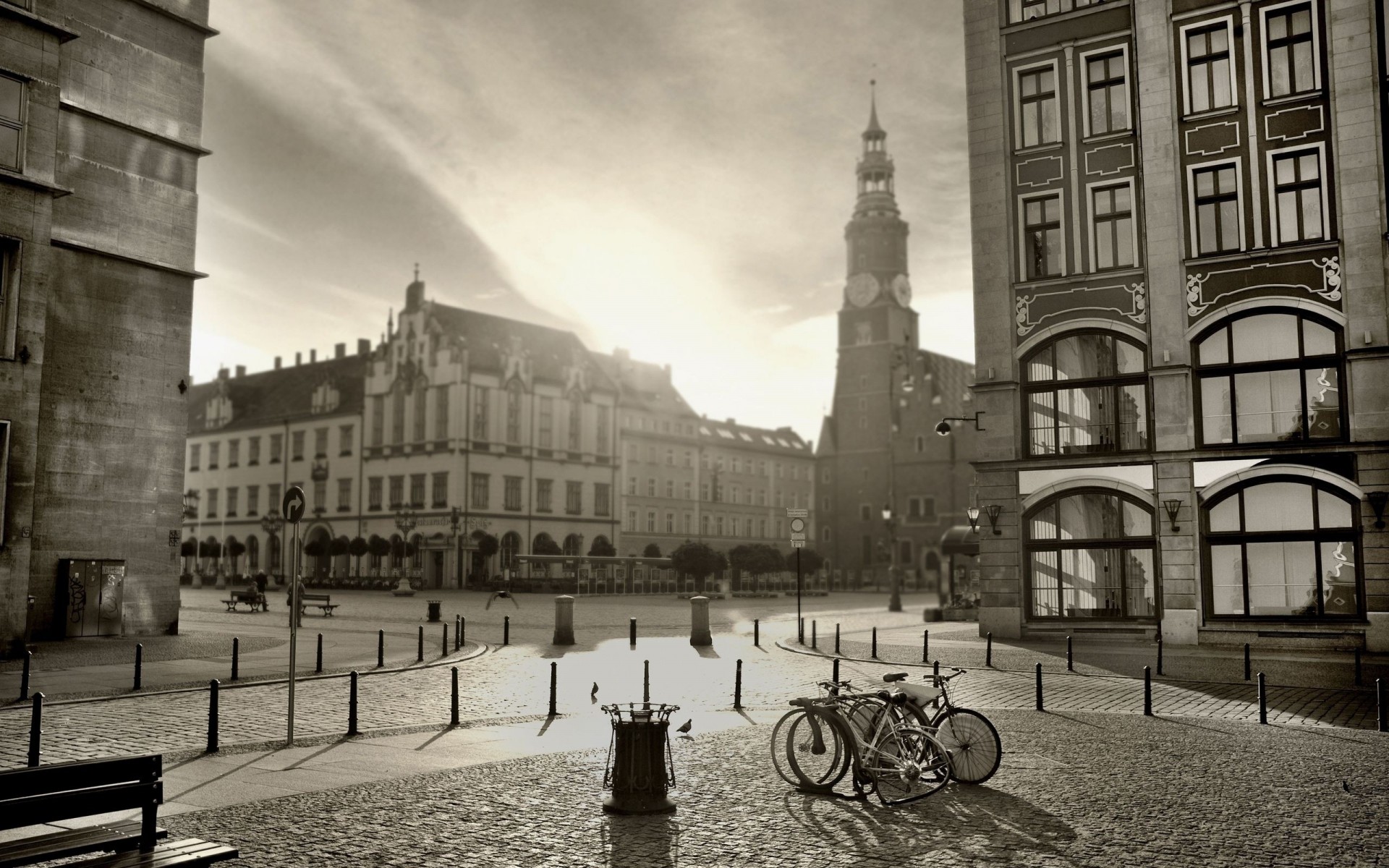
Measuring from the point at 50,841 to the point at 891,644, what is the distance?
75.9 ft

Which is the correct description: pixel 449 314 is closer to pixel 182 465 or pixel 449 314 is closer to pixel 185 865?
pixel 182 465

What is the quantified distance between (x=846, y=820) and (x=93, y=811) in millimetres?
5654

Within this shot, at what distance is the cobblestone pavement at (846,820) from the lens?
26.0 ft

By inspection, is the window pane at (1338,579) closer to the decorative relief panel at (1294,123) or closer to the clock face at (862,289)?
the decorative relief panel at (1294,123)

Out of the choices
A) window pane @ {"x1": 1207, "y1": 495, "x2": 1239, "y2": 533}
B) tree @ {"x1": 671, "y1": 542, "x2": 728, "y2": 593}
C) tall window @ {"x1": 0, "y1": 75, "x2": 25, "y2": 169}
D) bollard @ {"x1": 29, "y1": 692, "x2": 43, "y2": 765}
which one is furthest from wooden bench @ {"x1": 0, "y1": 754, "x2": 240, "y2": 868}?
tree @ {"x1": 671, "y1": 542, "x2": 728, "y2": 593}

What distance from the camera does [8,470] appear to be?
78.3 feet

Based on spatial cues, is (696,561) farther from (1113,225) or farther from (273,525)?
(1113,225)

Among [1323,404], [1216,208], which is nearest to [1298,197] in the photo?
[1216,208]

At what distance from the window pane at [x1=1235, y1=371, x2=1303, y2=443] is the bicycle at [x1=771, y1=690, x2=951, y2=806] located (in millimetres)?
21193

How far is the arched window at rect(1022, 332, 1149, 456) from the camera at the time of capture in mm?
29266

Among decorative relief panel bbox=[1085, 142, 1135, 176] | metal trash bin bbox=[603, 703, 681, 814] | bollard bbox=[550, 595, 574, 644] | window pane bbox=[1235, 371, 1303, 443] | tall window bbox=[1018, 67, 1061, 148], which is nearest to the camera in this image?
metal trash bin bbox=[603, 703, 681, 814]

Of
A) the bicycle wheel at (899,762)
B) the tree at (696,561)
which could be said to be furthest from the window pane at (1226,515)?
the tree at (696,561)

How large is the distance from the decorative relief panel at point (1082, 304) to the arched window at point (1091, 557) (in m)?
4.79

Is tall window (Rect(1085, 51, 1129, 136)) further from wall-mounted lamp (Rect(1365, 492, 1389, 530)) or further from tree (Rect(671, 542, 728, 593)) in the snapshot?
tree (Rect(671, 542, 728, 593))
